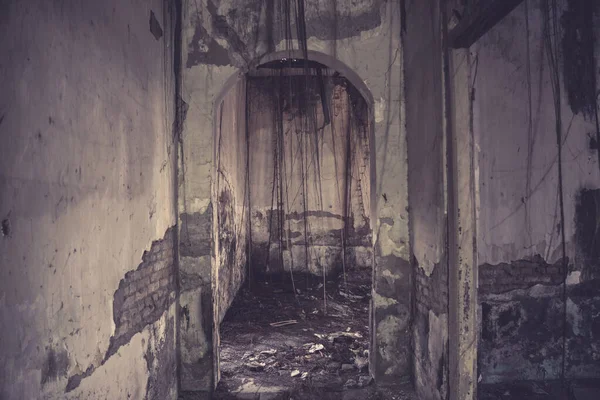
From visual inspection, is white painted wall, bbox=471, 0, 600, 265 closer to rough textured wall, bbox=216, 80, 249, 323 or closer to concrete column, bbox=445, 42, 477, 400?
concrete column, bbox=445, 42, 477, 400

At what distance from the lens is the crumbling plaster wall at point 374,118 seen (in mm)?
3238

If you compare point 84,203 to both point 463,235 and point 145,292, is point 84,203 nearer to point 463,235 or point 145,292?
point 145,292

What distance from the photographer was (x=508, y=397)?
320 centimetres

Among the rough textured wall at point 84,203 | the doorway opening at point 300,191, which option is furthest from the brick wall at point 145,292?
the doorway opening at point 300,191

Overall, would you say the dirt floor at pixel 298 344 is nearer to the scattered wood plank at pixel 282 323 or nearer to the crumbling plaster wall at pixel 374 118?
the scattered wood plank at pixel 282 323

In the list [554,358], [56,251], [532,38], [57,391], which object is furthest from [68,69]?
[554,358]

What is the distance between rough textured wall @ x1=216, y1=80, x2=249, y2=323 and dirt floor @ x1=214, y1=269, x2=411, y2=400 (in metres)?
0.39

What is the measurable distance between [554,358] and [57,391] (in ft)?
12.3

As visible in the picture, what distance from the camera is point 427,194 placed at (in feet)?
9.43

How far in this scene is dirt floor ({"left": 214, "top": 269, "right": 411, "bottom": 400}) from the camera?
330 centimetres

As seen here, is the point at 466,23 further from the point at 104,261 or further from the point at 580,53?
the point at 104,261

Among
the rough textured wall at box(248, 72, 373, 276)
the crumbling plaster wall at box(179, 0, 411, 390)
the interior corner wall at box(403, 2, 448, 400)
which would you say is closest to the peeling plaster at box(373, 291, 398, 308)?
the crumbling plaster wall at box(179, 0, 411, 390)

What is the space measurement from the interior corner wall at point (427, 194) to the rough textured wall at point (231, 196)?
7.26 ft

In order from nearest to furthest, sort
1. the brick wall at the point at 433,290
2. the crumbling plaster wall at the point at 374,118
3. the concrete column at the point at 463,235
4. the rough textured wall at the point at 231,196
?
the concrete column at the point at 463,235 → the brick wall at the point at 433,290 → the crumbling plaster wall at the point at 374,118 → the rough textured wall at the point at 231,196
